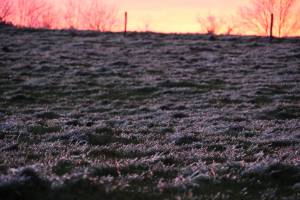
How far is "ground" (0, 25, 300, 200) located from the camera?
710cm

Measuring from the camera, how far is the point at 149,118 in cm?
1750

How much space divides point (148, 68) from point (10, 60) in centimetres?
925

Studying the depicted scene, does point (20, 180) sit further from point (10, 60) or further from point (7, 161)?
point (10, 60)

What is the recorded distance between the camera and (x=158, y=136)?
536 inches

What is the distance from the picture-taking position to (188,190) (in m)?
6.78

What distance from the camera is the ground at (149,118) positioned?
7102 mm

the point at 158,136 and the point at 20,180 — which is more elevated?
the point at 20,180

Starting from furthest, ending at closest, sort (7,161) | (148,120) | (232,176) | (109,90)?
(109,90) < (148,120) < (7,161) < (232,176)

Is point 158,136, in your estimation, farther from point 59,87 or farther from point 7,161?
point 59,87

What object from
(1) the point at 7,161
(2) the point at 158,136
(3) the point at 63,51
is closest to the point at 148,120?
(2) the point at 158,136

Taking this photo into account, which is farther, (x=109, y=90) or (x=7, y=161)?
(x=109, y=90)

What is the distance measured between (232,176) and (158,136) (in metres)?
6.07

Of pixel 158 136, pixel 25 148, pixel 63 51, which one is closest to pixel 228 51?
pixel 63 51

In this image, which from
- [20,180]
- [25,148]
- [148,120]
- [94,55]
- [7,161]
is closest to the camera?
[20,180]
